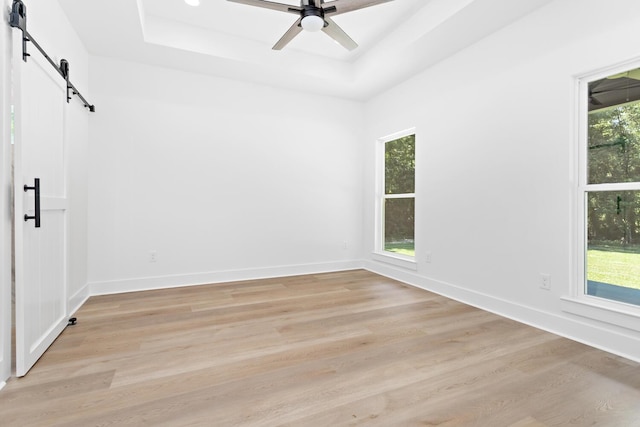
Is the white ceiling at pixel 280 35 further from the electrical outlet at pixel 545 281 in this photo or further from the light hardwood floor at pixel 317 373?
the light hardwood floor at pixel 317 373

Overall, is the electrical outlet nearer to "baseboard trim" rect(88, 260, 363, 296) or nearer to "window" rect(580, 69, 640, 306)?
"window" rect(580, 69, 640, 306)

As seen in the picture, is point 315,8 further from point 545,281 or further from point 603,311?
point 603,311

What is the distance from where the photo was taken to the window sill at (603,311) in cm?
203

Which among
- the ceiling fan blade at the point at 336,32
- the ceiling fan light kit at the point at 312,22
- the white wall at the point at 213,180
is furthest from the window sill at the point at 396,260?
the ceiling fan light kit at the point at 312,22

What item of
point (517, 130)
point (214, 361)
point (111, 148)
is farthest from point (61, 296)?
point (517, 130)

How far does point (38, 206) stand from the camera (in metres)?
1.87

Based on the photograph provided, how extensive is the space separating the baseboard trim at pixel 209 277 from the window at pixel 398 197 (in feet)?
2.30

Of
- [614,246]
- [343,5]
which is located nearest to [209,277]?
[343,5]

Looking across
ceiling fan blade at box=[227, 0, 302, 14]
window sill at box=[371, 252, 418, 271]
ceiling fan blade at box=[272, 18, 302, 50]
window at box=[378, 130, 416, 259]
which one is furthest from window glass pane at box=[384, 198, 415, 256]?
ceiling fan blade at box=[227, 0, 302, 14]

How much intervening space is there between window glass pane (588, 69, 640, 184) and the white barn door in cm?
377

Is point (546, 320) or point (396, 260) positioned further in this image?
point (396, 260)

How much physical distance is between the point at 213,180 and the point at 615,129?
3.91 meters

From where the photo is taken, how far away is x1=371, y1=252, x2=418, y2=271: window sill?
12.9ft

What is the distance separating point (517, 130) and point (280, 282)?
307 cm
